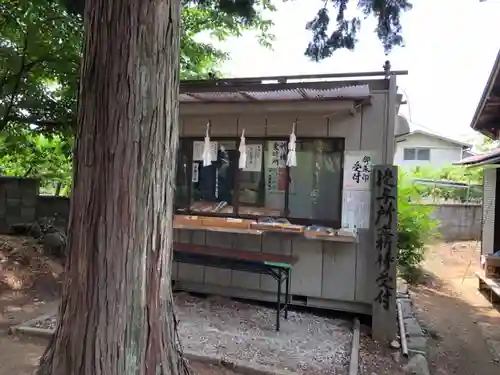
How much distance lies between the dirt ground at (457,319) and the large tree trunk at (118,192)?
3.85 meters

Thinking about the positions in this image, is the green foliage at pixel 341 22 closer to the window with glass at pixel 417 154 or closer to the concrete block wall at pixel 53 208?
the concrete block wall at pixel 53 208

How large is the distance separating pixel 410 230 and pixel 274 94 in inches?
216

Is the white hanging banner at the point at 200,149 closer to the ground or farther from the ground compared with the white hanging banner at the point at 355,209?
farther from the ground

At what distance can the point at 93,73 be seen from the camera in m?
2.19

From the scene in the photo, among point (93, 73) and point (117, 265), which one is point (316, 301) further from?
point (93, 73)

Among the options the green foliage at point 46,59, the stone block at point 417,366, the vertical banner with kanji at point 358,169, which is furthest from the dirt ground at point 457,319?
the green foliage at point 46,59

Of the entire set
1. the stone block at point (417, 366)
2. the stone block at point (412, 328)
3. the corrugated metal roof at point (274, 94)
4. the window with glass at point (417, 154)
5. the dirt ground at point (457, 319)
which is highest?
the window with glass at point (417, 154)

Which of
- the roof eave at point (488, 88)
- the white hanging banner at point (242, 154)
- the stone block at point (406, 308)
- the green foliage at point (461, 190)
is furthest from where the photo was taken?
the green foliage at point (461, 190)

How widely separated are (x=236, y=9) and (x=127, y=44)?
3405 mm

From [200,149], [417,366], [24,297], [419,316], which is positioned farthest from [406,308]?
[24,297]

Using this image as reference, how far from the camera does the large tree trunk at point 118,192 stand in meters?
2.14

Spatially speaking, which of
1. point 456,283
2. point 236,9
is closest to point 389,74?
point 236,9

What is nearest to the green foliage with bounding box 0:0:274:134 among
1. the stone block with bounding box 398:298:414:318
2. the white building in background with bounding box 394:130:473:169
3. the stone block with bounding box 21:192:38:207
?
the stone block with bounding box 21:192:38:207

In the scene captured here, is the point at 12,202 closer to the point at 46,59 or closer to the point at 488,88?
the point at 46,59
